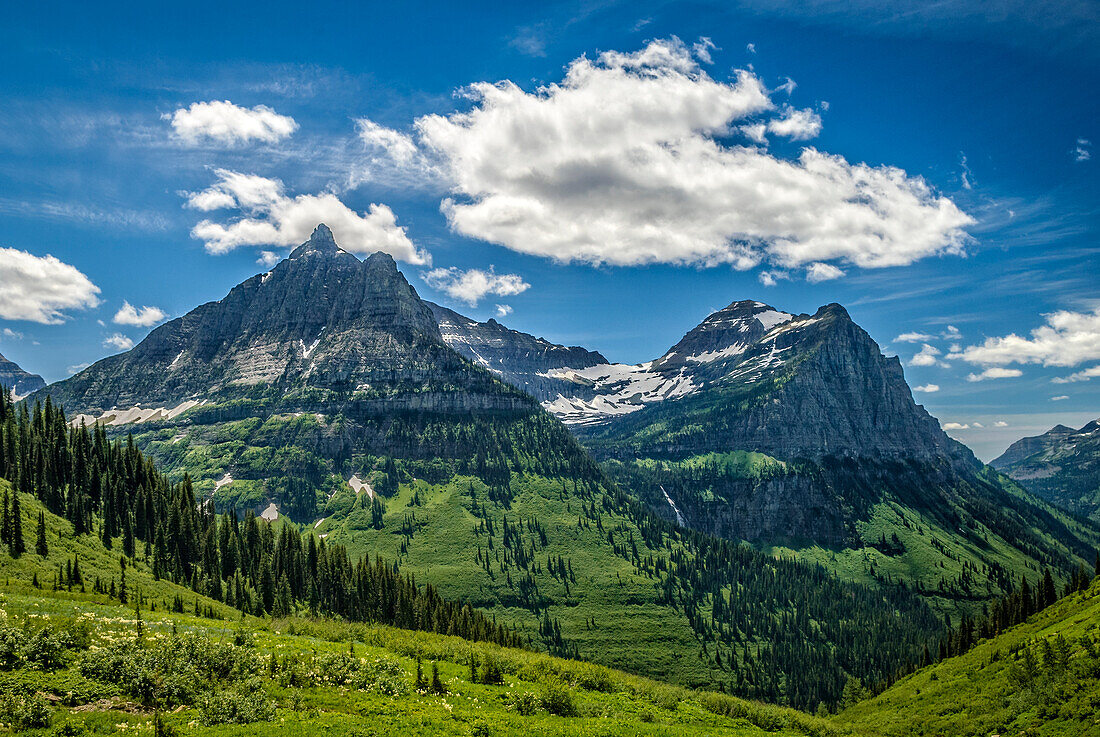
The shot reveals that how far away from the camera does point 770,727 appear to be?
2125 inches

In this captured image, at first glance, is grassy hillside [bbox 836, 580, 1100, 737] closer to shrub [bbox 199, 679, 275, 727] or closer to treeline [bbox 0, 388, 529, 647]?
shrub [bbox 199, 679, 275, 727]

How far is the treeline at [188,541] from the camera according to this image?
116m

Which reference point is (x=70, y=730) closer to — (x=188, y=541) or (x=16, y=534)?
(x=16, y=534)

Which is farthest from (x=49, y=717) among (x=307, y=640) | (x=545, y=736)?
(x=307, y=640)

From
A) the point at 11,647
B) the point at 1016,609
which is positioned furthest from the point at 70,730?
the point at 1016,609

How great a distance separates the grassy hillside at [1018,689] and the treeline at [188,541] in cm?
7250

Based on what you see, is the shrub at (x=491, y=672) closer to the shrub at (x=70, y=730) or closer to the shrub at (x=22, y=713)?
the shrub at (x=70, y=730)

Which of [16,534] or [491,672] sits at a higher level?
[16,534]

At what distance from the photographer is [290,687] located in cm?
3712

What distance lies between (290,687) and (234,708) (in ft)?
18.8

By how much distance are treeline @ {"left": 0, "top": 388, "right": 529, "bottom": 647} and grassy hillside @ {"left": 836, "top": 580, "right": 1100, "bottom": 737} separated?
72.5m

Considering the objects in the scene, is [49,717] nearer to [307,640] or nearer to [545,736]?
[545,736]

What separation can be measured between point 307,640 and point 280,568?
3859 inches

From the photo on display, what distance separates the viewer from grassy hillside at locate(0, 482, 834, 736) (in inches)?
1211
